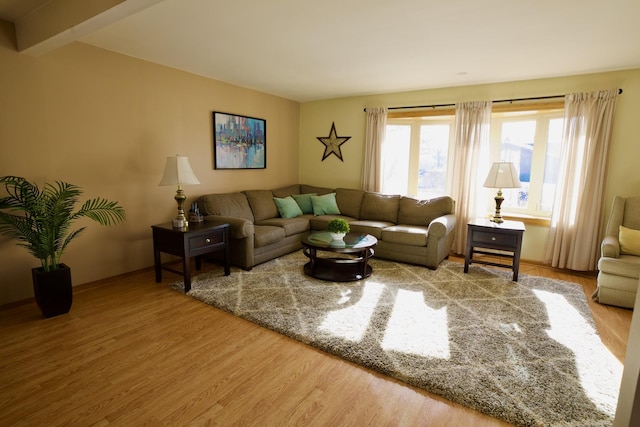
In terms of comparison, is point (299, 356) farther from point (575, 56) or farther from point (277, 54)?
point (575, 56)

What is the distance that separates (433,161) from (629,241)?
2.48 meters

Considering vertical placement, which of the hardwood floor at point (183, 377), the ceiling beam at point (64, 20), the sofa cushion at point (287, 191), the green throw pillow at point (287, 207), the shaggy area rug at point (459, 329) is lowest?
the hardwood floor at point (183, 377)

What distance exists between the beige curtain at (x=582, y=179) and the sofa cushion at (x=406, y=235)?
1.67 m

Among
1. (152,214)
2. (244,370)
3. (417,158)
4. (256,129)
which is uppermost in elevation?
(256,129)

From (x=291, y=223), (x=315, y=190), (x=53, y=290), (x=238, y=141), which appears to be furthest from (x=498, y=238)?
(x=53, y=290)

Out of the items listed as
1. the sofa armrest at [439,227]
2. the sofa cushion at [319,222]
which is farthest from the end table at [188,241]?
the sofa armrest at [439,227]

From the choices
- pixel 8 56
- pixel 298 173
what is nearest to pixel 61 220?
pixel 8 56

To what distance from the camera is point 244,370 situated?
6.88 ft

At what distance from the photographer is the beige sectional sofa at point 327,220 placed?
3938mm

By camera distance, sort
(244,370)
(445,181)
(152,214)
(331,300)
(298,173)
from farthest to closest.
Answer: (298,173) → (445,181) → (152,214) → (331,300) → (244,370)

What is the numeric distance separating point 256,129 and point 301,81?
3.63 ft

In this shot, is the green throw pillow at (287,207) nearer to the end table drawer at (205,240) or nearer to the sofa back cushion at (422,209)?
the end table drawer at (205,240)

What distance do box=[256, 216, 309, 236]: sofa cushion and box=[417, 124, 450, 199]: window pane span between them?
1.91m

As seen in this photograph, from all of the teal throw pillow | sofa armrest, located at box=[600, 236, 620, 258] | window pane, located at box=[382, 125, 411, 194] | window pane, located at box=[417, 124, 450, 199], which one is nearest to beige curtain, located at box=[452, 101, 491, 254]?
window pane, located at box=[417, 124, 450, 199]
